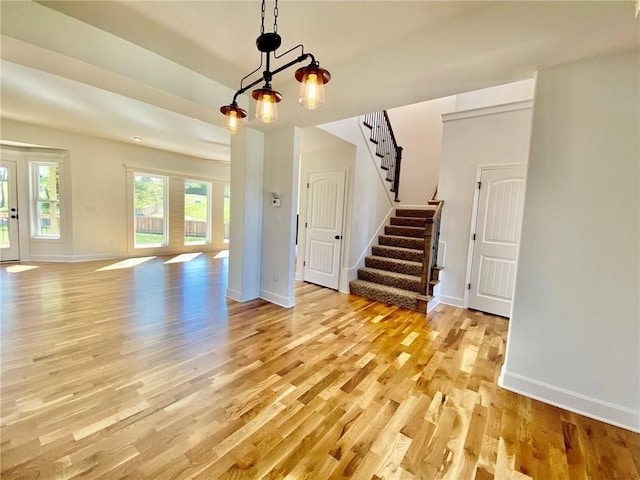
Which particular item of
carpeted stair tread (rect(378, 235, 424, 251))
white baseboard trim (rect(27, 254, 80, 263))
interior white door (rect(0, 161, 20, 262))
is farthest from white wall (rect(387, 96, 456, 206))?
interior white door (rect(0, 161, 20, 262))

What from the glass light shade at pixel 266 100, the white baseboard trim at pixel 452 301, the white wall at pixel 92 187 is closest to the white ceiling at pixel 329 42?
the glass light shade at pixel 266 100

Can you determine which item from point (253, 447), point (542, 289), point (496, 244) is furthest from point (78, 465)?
point (496, 244)

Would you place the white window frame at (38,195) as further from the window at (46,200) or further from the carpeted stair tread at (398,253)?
the carpeted stair tread at (398,253)

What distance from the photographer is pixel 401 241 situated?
16.5ft

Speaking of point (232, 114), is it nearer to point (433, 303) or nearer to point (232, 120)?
point (232, 120)

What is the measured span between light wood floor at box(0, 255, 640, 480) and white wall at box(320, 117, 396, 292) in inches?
61.8

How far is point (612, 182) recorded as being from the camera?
A: 1.76 metres

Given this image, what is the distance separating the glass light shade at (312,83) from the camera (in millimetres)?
1418

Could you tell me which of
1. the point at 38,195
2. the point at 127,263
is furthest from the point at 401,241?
the point at 38,195

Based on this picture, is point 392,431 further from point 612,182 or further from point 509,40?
point 509,40

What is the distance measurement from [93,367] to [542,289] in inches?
140

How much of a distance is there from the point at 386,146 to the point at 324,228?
8.20 feet

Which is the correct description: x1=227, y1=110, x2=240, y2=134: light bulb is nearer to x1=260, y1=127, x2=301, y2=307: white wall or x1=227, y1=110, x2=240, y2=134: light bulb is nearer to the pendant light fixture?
the pendant light fixture

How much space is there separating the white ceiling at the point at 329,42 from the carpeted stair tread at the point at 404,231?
287 centimetres
